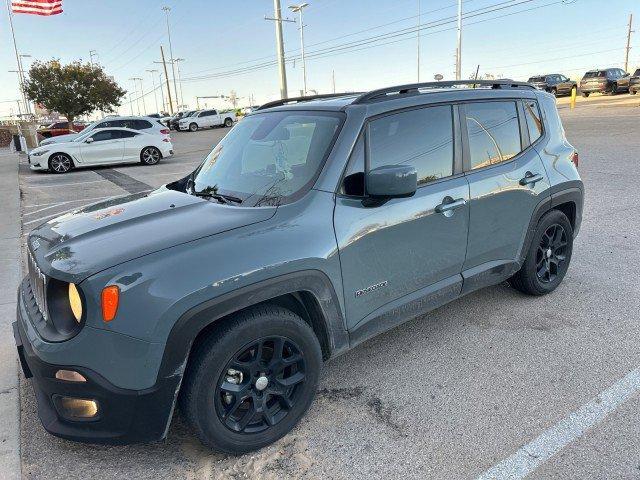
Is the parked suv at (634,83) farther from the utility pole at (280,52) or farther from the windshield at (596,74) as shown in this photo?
the utility pole at (280,52)

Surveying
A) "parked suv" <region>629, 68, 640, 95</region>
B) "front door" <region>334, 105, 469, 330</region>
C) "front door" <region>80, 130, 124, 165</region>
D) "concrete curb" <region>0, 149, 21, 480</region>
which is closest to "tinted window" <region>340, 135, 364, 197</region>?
"front door" <region>334, 105, 469, 330</region>

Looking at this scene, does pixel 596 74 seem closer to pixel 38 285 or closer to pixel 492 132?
pixel 492 132

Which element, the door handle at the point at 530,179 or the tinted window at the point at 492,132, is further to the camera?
the door handle at the point at 530,179

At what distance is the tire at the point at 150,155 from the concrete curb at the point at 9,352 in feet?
26.0

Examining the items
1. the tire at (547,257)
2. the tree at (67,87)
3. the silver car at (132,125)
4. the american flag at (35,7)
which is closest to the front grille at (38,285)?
the tire at (547,257)

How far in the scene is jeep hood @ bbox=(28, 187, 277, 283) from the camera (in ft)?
7.62

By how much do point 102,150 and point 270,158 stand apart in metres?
14.6

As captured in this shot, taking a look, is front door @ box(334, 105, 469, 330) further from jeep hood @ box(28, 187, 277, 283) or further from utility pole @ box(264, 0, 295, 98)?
utility pole @ box(264, 0, 295, 98)

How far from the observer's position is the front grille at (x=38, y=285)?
245 centimetres

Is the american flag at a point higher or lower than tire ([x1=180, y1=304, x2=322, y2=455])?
higher

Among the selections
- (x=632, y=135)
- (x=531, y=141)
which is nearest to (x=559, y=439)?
(x=531, y=141)

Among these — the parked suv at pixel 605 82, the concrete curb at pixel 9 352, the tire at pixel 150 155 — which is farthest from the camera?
the parked suv at pixel 605 82

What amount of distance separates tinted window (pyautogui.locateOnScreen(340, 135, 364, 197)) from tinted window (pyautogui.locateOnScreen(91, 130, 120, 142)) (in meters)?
15.3

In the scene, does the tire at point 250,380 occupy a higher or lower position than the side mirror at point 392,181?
lower
